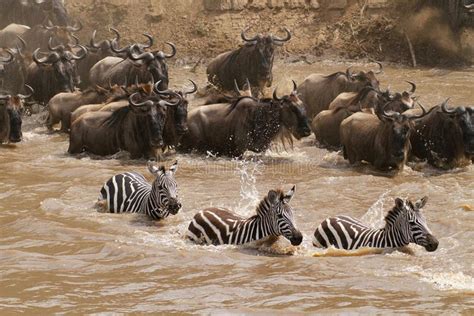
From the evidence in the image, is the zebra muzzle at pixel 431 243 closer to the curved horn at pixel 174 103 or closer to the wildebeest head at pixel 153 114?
the wildebeest head at pixel 153 114

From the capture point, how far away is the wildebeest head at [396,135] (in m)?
15.3

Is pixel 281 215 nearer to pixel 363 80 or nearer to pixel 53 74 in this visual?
pixel 363 80

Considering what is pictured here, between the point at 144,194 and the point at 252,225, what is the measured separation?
2.25 meters

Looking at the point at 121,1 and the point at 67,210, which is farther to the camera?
the point at 121,1

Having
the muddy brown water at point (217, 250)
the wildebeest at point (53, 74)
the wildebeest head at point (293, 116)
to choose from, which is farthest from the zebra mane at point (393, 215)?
the wildebeest at point (53, 74)

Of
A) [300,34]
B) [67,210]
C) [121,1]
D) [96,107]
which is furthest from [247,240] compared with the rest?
[121,1]

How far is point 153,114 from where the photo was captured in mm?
16453

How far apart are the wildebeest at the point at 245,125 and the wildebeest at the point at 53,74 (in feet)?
13.9

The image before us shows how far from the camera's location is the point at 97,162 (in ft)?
54.1

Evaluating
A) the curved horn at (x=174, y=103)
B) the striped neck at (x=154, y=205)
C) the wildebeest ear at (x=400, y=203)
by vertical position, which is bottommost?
the striped neck at (x=154, y=205)

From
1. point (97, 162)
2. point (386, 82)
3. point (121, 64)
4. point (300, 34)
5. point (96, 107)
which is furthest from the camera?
point (300, 34)

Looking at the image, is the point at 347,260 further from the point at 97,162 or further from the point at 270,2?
the point at 270,2

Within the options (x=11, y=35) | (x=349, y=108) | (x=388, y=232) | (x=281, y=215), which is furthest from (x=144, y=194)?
(x=11, y=35)

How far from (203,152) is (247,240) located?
249 inches
